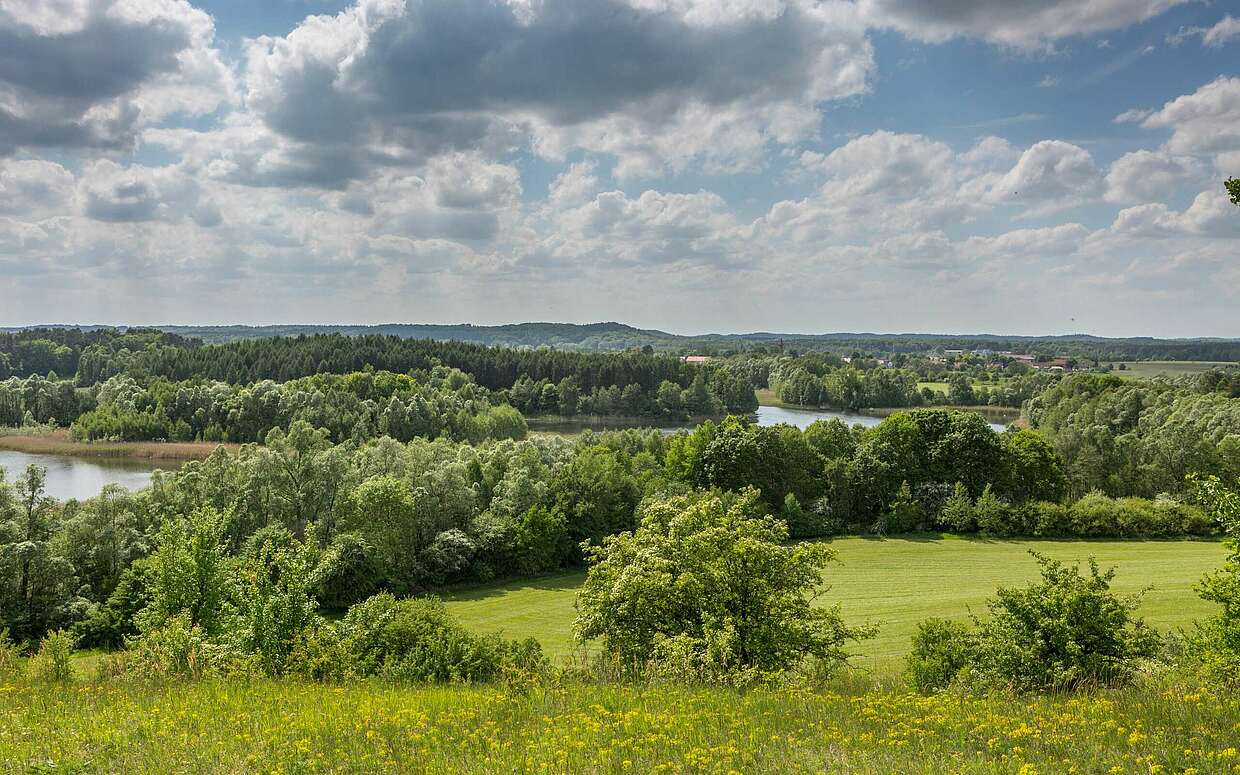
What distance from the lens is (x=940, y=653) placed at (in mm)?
17906

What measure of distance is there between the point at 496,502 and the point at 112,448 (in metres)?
63.5

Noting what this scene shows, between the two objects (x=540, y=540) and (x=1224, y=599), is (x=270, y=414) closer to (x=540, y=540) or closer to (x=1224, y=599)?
(x=540, y=540)

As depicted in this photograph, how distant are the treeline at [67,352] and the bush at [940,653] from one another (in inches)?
6370

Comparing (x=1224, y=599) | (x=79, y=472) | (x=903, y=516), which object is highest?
(x=1224, y=599)

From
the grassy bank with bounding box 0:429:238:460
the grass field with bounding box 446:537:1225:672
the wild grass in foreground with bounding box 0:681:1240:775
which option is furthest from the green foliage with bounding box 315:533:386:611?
the grassy bank with bounding box 0:429:238:460

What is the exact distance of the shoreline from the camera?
82.9 metres

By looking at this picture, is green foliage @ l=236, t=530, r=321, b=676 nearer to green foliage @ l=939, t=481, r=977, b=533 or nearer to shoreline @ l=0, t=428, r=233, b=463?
green foliage @ l=939, t=481, r=977, b=533

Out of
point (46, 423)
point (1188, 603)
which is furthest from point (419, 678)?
point (46, 423)

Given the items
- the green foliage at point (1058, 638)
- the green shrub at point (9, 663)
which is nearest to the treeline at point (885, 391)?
the green foliage at point (1058, 638)

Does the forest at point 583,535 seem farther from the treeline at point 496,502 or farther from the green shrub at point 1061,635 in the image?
the treeline at point 496,502

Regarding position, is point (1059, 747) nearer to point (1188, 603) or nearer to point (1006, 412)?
point (1188, 603)

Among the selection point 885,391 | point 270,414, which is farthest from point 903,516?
point 885,391

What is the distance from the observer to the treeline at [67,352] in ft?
488

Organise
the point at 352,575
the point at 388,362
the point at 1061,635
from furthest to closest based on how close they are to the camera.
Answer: the point at 388,362, the point at 352,575, the point at 1061,635
